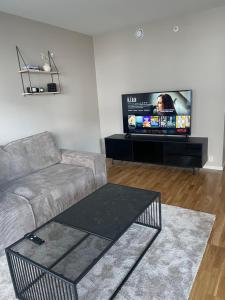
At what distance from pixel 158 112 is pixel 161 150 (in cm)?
64

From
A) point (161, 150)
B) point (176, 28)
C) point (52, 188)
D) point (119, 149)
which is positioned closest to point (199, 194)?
point (161, 150)

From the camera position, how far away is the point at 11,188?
8.47 feet

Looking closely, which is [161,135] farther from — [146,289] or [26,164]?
[146,289]

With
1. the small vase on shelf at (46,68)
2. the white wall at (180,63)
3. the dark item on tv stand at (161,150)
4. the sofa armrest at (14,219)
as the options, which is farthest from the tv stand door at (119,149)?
the sofa armrest at (14,219)

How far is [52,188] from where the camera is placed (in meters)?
2.54

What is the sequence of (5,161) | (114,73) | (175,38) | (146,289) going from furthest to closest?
(114,73) → (175,38) → (5,161) → (146,289)

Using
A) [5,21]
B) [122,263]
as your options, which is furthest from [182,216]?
[5,21]

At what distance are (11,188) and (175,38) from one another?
3.22 metres

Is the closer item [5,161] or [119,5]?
[5,161]

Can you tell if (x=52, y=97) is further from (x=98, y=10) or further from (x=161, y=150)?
(x=161, y=150)

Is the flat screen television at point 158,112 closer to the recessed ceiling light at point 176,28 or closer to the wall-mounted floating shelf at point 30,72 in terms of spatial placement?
the recessed ceiling light at point 176,28

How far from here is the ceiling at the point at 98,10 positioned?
9.23ft

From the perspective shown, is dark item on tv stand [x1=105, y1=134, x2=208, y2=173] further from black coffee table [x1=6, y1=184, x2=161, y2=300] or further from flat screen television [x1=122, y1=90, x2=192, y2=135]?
black coffee table [x1=6, y1=184, x2=161, y2=300]

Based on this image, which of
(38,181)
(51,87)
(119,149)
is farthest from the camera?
(119,149)
